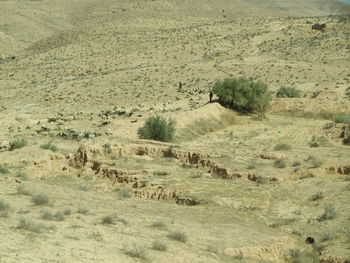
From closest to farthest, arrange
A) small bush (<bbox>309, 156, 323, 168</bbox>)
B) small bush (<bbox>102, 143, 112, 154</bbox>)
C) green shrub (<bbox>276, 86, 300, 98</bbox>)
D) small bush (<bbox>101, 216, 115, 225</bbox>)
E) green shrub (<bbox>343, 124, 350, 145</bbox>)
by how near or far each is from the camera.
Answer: small bush (<bbox>101, 216, 115, 225</bbox>), small bush (<bbox>309, 156, 323, 168</bbox>), small bush (<bbox>102, 143, 112, 154</bbox>), green shrub (<bbox>343, 124, 350, 145</bbox>), green shrub (<bbox>276, 86, 300, 98</bbox>)

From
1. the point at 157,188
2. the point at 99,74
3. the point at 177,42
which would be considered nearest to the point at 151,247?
the point at 157,188

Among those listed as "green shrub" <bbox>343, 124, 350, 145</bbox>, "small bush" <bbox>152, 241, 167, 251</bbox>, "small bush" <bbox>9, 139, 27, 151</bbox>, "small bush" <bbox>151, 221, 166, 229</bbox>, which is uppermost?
"green shrub" <bbox>343, 124, 350, 145</bbox>

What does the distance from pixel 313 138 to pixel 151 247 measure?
734 inches

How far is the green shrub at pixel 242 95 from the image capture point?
3344cm

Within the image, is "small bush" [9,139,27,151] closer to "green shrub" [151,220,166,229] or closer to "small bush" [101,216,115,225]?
"small bush" [101,216,115,225]

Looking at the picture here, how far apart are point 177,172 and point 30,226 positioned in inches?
314

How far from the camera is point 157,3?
11488 cm

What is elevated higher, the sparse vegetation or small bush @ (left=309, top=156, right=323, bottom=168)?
small bush @ (left=309, top=156, right=323, bottom=168)

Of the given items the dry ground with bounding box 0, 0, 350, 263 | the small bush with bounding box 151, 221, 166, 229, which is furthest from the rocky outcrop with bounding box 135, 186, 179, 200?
the small bush with bounding box 151, 221, 166, 229

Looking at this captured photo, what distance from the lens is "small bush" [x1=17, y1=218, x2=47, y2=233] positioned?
31.8 feet

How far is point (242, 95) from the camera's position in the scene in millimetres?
33625

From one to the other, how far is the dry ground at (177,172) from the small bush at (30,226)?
22mm

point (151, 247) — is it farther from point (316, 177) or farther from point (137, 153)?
point (137, 153)

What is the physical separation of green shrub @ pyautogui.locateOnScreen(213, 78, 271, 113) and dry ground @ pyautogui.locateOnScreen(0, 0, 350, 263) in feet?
2.95
